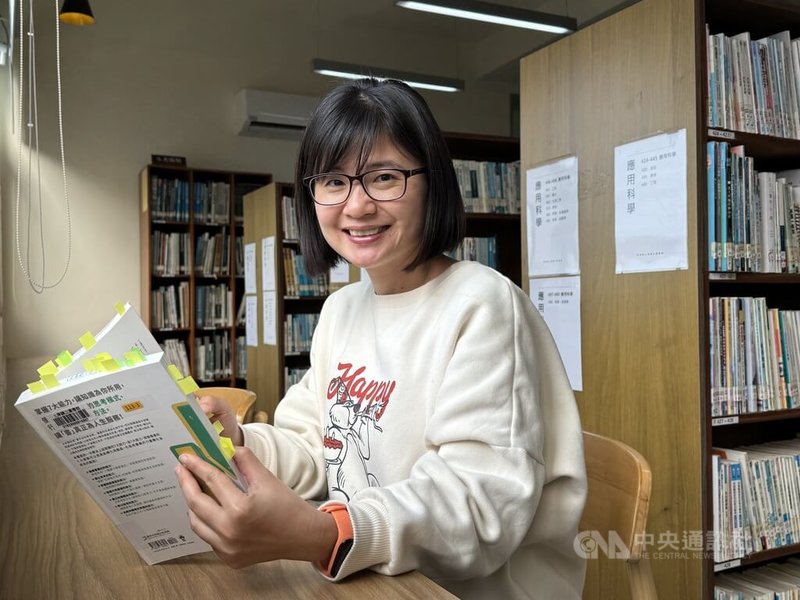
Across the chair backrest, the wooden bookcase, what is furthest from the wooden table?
the wooden bookcase

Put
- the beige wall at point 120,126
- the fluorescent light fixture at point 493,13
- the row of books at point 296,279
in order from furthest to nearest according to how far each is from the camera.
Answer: the beige wall at point 120,126 → the row of books at point 296,279 → the fluorescent light fixture at point 493,13

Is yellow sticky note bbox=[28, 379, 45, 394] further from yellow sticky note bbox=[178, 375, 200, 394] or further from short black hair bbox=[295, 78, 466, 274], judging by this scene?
short black hair bbox=[295, 78, 466, 274]

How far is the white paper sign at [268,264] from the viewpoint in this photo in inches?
177

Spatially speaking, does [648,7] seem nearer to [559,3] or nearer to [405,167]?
[405,167]

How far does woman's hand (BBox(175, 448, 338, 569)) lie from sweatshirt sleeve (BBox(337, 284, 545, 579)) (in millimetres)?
56

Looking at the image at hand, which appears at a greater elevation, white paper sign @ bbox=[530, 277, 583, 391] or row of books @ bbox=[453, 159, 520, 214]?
row of books @ bbox=[453, 159, 520, 214]

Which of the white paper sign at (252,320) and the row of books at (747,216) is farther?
the white paper sign at (252,320)

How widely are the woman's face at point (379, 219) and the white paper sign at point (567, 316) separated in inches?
53.8

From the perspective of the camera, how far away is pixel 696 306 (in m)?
1.92

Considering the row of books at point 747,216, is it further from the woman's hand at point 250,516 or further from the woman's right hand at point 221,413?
the woman's hand at point 250,516

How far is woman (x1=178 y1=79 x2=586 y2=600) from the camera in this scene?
2.50 ft

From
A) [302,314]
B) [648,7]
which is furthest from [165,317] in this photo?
[648,7]

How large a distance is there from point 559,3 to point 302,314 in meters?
3.62

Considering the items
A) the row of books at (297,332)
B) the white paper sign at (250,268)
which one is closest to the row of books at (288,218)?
the white paper sign at (250,268)
